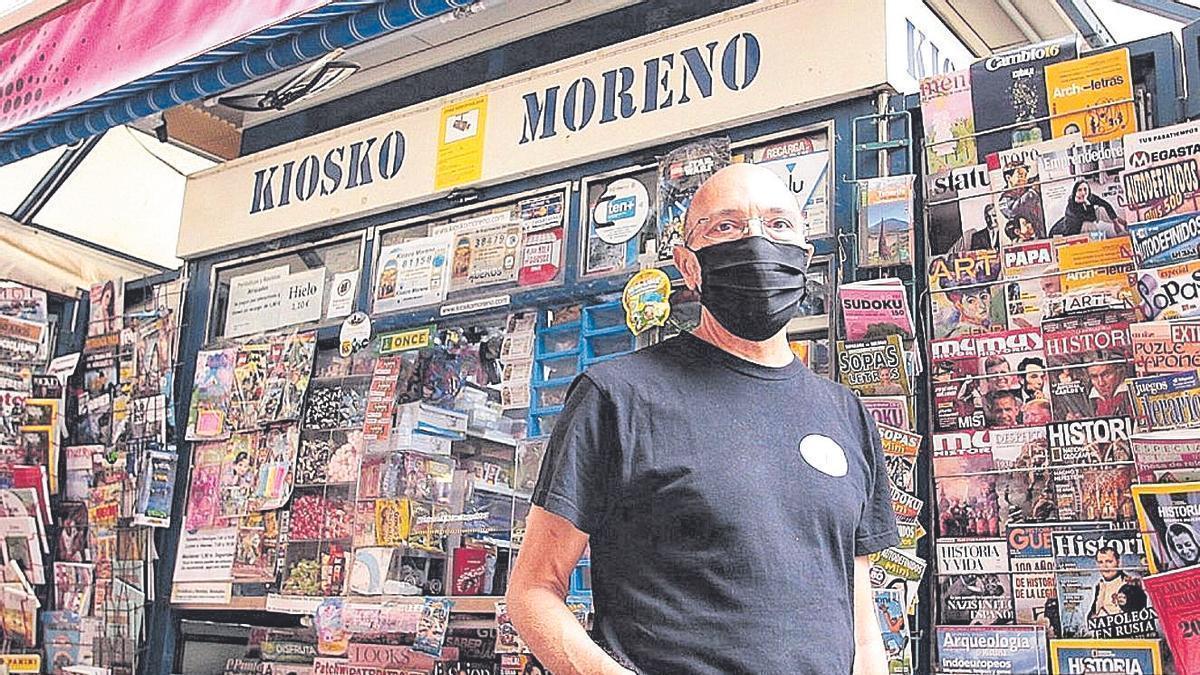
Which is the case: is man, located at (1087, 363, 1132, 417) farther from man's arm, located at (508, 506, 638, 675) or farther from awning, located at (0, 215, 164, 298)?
awning, located at (0, 215, 164, 298)

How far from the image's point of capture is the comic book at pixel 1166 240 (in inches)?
89.6

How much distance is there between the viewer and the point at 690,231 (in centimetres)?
194

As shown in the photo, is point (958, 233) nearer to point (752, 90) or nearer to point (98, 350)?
point (752, 90)

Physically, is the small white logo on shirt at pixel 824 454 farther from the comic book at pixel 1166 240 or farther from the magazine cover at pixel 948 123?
the magazine cover at pixel 948 123

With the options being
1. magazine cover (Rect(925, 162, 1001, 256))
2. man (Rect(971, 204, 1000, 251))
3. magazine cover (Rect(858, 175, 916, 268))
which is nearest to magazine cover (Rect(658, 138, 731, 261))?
magazine cover (Rect(858, 175, 916, 268))

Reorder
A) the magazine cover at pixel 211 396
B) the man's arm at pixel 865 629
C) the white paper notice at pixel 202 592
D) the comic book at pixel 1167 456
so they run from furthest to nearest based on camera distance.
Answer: the magazine cover at pixel 211 396 < the white paper notice at pixel 202 592 < the comic book at pixel 1167 456 < the man's arm at pixel 865 629

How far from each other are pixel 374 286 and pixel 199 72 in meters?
0.94

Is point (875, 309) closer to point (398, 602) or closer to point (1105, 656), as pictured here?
point (1105, 656)

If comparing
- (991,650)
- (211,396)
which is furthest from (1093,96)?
(211,396)

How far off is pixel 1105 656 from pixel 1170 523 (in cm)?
26

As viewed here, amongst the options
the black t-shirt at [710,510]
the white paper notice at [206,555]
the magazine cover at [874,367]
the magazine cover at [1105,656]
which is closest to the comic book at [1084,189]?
the magazine cover at [874,367]

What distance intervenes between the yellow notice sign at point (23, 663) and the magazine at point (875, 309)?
306 centimetres

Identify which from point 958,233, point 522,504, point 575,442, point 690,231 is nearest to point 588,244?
point 522,504

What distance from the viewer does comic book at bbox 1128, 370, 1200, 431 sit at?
2219mm
